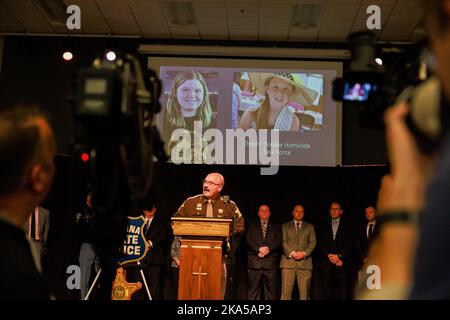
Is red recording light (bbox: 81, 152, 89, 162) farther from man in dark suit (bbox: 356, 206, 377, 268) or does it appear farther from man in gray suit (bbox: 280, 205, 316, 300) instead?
man in dark suit (bbox: 356, 206, 377, 268)

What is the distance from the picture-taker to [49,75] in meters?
8.80

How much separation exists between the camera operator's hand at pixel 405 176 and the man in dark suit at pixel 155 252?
649 cm

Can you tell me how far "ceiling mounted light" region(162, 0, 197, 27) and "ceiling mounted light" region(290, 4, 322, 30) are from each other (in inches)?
59.1

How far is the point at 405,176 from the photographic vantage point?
0.69 metres

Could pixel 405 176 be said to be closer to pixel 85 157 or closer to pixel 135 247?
pixel 85 157

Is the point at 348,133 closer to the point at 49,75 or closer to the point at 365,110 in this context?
the point at 49,75

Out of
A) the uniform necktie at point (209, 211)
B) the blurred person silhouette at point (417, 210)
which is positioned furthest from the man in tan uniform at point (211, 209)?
the blurred person silhouette at point (417, 210)

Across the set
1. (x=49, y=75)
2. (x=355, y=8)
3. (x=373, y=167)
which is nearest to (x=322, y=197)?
(x=373, y=167)

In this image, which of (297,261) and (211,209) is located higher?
(211,209)

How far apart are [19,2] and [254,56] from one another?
11.6ft

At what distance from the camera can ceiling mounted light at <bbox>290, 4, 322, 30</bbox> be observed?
304 inches

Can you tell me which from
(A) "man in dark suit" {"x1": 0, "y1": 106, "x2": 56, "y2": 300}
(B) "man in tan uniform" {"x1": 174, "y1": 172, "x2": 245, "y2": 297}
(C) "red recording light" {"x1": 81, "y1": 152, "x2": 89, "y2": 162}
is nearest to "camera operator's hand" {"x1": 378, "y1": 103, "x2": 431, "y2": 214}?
(A) "man in dark suit" {"x1": 0, "y1": 106, "x2": 56, "y2": 300}

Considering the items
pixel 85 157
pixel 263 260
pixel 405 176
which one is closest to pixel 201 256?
pixel 263 260

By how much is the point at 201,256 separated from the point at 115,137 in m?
3.50
